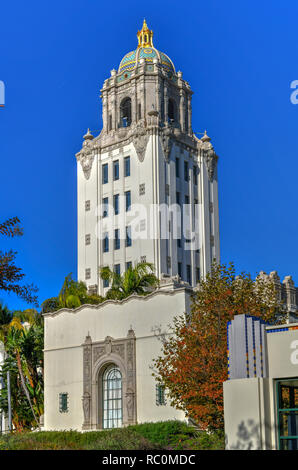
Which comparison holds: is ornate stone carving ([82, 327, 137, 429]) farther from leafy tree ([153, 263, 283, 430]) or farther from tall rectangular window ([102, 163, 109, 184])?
tall rectangular window ([102, 163, 109, 184])

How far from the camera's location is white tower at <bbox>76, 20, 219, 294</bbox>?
70.4 meters

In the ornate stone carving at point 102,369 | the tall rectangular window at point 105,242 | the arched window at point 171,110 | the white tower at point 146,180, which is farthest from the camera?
the arched window at point 171,110

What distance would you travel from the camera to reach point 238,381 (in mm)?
20438

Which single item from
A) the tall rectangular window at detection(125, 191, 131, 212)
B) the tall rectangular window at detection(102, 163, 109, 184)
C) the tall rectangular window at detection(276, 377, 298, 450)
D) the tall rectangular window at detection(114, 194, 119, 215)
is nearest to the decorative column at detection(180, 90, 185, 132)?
the tall rectangular window at detection(102, 163, 109, 184)

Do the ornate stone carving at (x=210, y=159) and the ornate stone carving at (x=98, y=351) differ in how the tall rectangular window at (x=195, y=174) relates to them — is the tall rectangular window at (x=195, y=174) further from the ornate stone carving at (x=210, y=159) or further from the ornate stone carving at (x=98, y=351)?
the ornate stone carving at (x=98, y=351)

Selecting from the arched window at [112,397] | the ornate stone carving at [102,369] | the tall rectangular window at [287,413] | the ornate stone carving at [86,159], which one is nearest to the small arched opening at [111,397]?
the arched window at [112,397]

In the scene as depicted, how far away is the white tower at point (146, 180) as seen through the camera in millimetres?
70375

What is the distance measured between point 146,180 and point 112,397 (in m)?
33.2

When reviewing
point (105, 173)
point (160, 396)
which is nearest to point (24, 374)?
point (160, 396)

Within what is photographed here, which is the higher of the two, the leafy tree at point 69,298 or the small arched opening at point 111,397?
the leafy tree at point 69,298

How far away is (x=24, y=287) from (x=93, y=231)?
206ft

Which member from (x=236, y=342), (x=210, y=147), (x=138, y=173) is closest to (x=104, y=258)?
(x=138, y=173)

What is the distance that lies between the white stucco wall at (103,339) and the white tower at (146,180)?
25.8 metres
